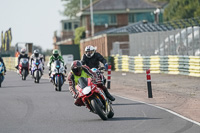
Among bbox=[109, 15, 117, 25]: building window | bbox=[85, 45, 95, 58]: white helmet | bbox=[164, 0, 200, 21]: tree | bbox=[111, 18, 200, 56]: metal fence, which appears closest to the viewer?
bbox=[85, 45, 95, 58]: white helmet

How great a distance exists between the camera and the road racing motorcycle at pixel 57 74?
23.2 metres

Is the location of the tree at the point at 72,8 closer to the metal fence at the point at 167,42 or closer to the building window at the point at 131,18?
the building window at the point at 131,18

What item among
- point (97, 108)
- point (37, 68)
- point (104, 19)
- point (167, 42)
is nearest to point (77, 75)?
point (97, 108)

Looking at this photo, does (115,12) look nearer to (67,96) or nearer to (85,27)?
(85,27)

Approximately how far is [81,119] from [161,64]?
2086 centimetres

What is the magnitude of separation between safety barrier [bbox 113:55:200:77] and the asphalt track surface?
1077 cm

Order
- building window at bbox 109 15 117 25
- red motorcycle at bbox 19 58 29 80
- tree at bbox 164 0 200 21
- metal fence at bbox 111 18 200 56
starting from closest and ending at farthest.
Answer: metal fence at bbox 111 18 200 56
red motorcycle at bbox 19 58 29 80
tree at bbox 164 0 200 21
building window at bbox 109 15 117 25

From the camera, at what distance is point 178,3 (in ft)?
257

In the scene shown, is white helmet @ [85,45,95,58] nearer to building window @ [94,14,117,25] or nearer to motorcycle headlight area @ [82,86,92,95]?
motorcycle headlight area @ [82,86,92,95]

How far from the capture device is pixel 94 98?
12.8m

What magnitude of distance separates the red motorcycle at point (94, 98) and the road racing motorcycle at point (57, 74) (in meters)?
10.1

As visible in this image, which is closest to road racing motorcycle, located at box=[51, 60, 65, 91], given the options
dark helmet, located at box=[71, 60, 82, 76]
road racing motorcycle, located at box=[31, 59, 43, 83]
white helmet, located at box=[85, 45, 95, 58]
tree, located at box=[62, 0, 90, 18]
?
white helmet, located at box=[85, 45, 95, 58]

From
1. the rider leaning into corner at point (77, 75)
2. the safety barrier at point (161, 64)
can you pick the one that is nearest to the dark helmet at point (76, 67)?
the rider leaning into corner at point (77, 75)

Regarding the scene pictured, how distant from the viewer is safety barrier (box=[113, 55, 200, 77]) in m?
28.4
